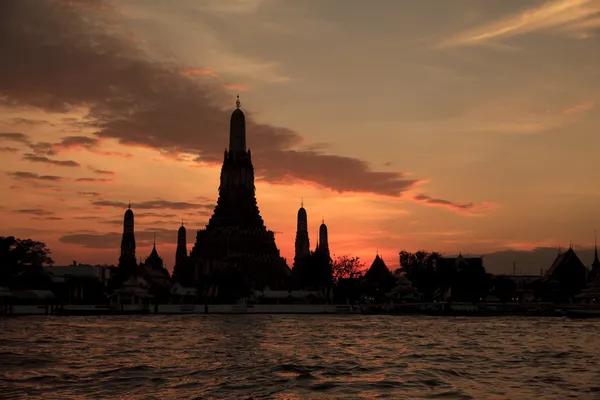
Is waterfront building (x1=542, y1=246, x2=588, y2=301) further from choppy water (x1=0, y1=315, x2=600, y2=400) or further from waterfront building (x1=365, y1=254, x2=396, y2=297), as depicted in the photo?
choppy water (x1=0, y1=315, x2=600, y2=400)

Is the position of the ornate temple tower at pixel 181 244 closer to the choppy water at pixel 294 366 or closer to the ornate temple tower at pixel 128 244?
the ornate temple tower at pixel 128 244

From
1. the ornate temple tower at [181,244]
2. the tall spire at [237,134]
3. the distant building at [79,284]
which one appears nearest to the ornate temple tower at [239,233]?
the tall spire at [237,134]

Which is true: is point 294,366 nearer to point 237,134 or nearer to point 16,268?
point 16,268

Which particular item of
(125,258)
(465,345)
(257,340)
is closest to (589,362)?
(465,345)

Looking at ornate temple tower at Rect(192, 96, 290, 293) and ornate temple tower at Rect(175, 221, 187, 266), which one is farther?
ornate temple tower at Rect(175, 221, 187, 266)

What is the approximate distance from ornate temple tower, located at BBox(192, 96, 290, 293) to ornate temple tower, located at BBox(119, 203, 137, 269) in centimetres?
1209

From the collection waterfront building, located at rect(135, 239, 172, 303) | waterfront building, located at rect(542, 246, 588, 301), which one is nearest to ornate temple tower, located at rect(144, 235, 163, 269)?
waterfront building, located at rect(135, 239, 172, 303)

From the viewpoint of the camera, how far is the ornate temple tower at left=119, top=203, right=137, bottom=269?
433 ft

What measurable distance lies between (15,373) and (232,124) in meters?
105

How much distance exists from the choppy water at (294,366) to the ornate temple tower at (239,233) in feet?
218

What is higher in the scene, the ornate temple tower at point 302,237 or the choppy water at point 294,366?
the ornate temple tower at point 302,237

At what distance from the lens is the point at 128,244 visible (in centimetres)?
13475

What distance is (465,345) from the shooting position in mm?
45125

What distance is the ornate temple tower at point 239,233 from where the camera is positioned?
120m
